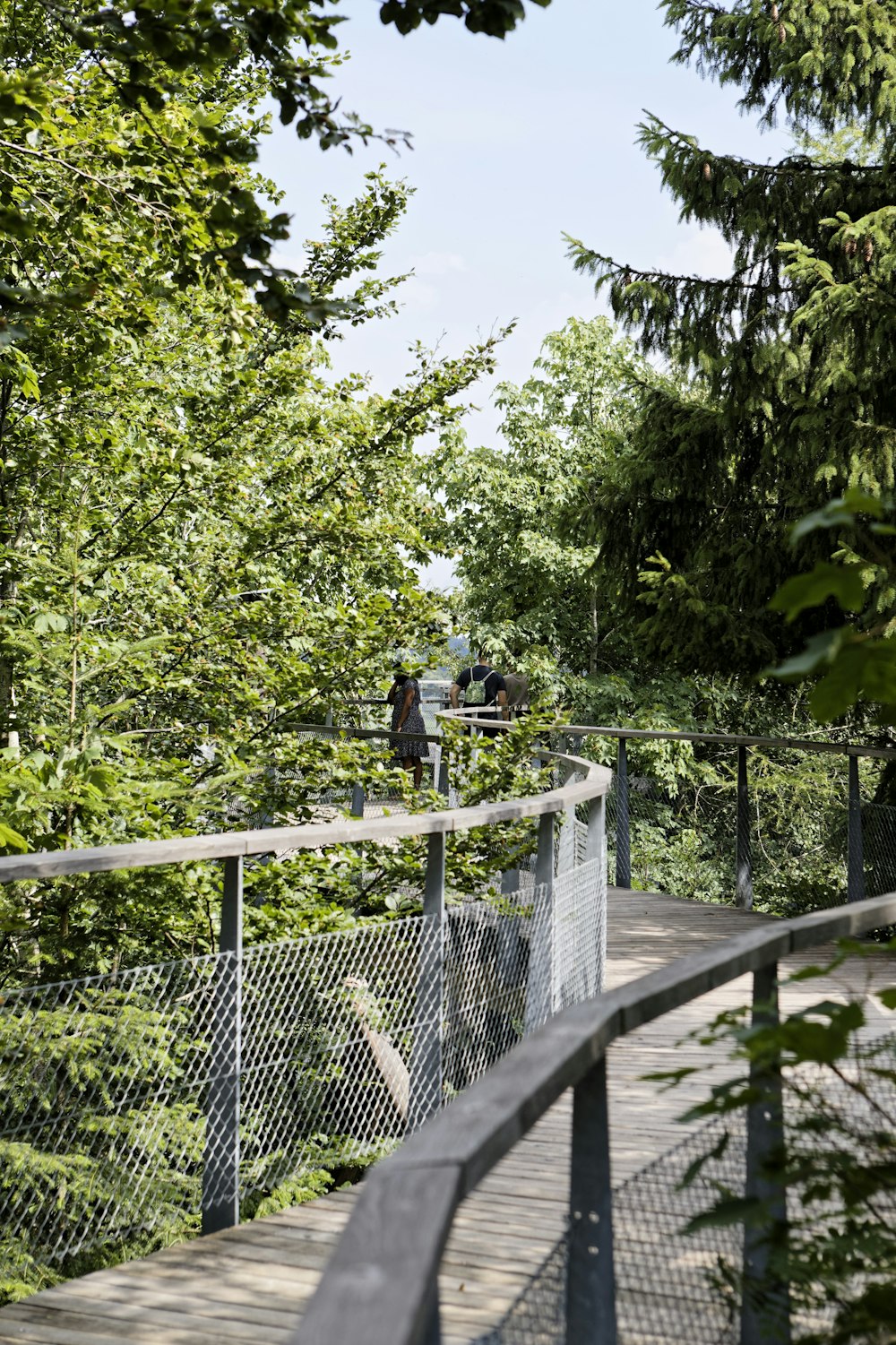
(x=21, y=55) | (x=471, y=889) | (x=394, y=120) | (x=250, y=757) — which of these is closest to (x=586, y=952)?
(x=471, y=889)

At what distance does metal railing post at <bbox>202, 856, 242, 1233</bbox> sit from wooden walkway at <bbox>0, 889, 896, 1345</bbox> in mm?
108

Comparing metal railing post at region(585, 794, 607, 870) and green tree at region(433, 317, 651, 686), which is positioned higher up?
green tree at region(433, 317, 651, 686)

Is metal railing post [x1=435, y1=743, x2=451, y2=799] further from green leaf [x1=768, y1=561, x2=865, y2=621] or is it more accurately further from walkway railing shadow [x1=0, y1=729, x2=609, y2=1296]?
green leaf [x1=768, y1=561, x2=865, y2=621]

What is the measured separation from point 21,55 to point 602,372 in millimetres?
25899

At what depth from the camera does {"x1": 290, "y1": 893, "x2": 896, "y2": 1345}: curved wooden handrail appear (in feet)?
3.07

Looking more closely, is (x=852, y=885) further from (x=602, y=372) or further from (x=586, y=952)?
(x=602, y=372)

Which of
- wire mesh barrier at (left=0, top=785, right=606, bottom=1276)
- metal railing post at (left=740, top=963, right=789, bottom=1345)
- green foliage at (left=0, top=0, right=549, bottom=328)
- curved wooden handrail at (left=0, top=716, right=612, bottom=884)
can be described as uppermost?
green foliage at (left=0, top=0, right=549, bottom=328)

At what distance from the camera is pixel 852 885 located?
9.23m

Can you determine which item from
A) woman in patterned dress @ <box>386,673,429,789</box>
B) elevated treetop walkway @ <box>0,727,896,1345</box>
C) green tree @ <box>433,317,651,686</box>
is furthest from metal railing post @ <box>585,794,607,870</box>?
green tree @ <box>433,317,651,686</box>

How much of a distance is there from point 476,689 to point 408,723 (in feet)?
4.50

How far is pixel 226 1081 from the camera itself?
3.92m

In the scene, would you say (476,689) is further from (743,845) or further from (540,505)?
(540,505)

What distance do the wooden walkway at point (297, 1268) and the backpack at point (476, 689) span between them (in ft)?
33.2

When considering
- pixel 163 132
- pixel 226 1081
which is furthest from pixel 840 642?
pixel 163 132
